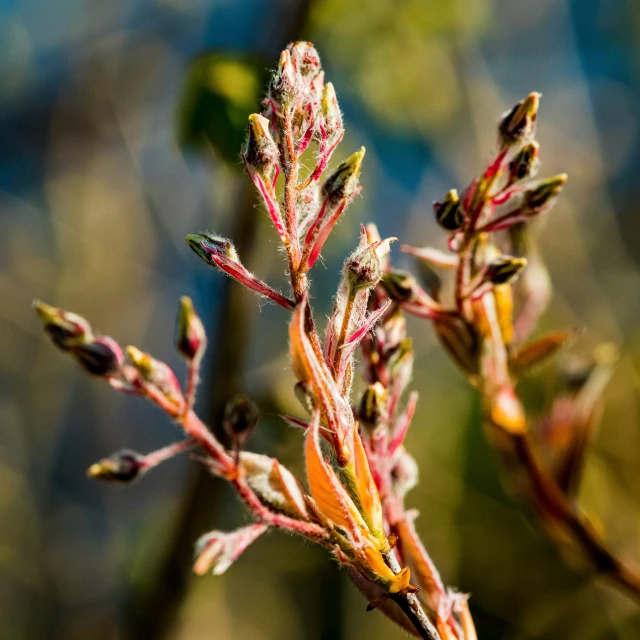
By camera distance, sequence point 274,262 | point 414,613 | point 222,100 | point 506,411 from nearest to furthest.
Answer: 1. point 414,613
2. point 506,411
3. point 222,100
4. point 274,262

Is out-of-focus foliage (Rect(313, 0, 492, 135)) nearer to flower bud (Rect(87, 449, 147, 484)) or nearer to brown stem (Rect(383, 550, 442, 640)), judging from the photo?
flower bud (Rect(87, 449, 147, 484))

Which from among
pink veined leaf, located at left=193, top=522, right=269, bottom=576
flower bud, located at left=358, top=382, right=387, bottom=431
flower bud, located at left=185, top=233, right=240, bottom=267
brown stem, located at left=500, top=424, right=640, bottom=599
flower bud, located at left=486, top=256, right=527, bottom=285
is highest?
flower bud, located at left=185, top=233, right=240, bottom=267

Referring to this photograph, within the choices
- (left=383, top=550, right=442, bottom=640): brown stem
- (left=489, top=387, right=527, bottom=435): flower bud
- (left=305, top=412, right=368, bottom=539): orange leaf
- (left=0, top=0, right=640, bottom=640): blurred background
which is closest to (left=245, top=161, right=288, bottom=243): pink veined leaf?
(left=305, top=412, right=368, bottom=539): orange leaf

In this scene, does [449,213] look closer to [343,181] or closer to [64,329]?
[343,181]

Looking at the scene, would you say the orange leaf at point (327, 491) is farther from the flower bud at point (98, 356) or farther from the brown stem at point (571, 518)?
the brown stem at point (571, 518)

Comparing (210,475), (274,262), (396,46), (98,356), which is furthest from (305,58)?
(274,262)

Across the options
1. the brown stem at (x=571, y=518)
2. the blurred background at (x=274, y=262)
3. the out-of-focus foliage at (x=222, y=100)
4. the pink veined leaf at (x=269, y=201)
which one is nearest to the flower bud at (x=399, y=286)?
the pink veined leaf at (x=269, y=201)

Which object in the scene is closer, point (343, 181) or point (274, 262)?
point (343, 181)
